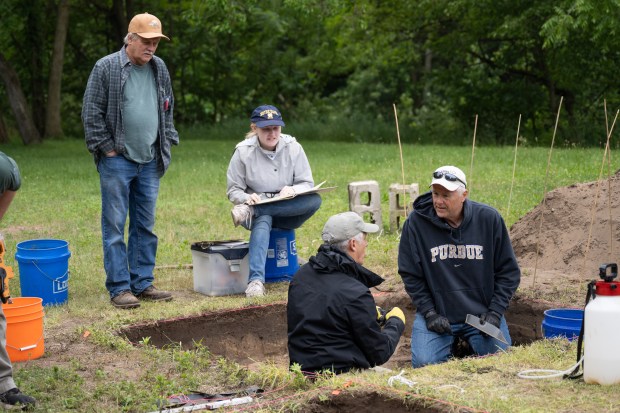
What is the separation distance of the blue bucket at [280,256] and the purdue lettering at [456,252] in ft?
8.07

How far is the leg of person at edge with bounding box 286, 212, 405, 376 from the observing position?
5.40 m

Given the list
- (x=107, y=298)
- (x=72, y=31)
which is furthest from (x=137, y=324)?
(x=72, y=31)

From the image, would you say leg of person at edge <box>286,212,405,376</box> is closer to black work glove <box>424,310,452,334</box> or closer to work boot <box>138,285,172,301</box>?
black work glove <box>424,310,452,334</box>

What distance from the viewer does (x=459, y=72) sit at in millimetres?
27453

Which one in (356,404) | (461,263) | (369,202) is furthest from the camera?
(369,202)

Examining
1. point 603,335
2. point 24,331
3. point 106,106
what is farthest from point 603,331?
point 106,106

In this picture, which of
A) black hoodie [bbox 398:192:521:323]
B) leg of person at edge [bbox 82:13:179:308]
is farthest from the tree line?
black hoodie [bbox 398:192:521:323]

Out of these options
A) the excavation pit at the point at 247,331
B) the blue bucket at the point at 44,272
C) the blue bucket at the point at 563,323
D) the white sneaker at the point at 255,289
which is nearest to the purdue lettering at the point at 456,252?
the blue bucket at the point at 563,323

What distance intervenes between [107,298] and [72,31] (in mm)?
22300

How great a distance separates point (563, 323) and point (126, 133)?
12.6ft

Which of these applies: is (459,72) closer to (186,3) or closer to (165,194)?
(186,3)

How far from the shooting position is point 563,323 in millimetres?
6504

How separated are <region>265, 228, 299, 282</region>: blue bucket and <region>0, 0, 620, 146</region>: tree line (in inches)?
483

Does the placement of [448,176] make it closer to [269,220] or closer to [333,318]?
[333,318]
